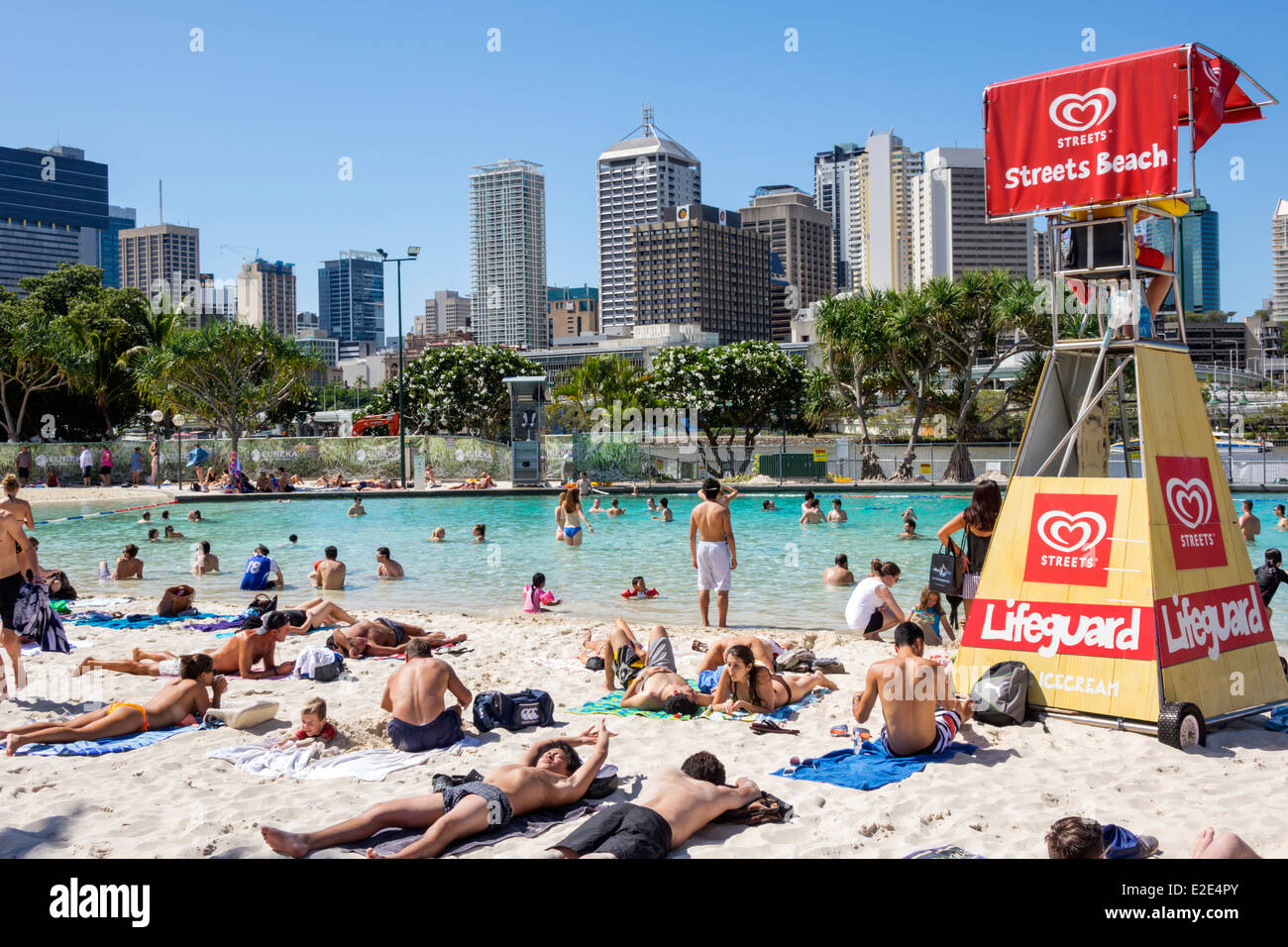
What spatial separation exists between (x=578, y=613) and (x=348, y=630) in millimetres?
3823

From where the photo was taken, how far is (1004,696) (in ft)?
24.2

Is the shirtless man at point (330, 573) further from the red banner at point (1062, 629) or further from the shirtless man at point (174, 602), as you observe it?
the red banner at point (1062, 629)

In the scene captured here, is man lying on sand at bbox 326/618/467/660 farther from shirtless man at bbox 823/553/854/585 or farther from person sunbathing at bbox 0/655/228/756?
shirtless man at bbox 823/553/854/585

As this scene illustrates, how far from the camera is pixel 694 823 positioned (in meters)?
5.45

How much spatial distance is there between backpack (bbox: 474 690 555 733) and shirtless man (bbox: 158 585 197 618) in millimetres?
6994

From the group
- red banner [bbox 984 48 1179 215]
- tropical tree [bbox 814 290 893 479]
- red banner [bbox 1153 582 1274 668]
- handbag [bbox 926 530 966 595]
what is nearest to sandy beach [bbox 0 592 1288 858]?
red banner [bbox 1153 582 1274 668]

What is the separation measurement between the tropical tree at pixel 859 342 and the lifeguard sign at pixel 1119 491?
2945cm

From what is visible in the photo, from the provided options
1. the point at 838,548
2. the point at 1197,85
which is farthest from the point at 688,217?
the point at 1197,85

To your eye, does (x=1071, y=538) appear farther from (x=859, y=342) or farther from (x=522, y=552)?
(x=859, y=342)

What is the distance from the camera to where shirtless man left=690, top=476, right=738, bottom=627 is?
11.3 meters

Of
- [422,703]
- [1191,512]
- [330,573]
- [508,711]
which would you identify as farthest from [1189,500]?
[330,573]

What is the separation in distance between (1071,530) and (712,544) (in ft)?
14.8

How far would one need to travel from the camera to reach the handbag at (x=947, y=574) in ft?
31.2
